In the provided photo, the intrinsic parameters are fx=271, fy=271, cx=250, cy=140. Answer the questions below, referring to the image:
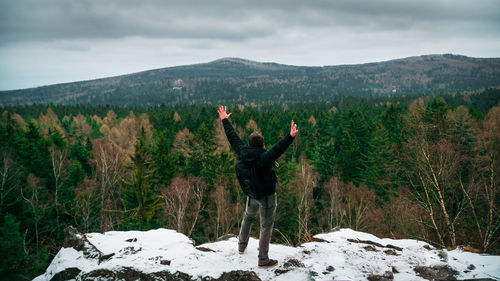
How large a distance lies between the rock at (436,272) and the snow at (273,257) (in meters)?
0.12

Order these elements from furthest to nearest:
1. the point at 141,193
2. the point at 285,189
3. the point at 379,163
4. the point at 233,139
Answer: the point at 379,163, the point at 285,189, the point at 141,193, the point at 233,139

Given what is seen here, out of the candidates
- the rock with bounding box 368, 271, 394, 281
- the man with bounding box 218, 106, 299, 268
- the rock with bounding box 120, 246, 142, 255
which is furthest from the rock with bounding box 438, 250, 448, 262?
the rock with bounding box 120, 246, 142, 255

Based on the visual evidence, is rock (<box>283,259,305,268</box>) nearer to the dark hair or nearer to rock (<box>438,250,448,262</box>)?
the dark hair

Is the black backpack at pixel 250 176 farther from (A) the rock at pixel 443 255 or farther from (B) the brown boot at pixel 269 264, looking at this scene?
(A) the rock at pixel 443 255

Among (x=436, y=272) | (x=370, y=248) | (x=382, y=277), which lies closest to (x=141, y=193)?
(x=370, y=248)

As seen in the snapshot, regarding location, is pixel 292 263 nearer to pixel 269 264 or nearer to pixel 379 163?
pixel 269 264

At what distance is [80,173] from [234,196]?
16291 mm

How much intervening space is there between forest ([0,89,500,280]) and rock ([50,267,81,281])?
488 cm

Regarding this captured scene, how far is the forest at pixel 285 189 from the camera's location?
1434 centimetres

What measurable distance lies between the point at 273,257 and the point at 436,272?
→ 307cm

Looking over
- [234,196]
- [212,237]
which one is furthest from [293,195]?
[212,237]

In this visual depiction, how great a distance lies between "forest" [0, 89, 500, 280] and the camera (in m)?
14.3

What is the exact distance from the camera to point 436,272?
16.8 ft

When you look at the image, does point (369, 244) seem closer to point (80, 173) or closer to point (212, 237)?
point (212, 237)
